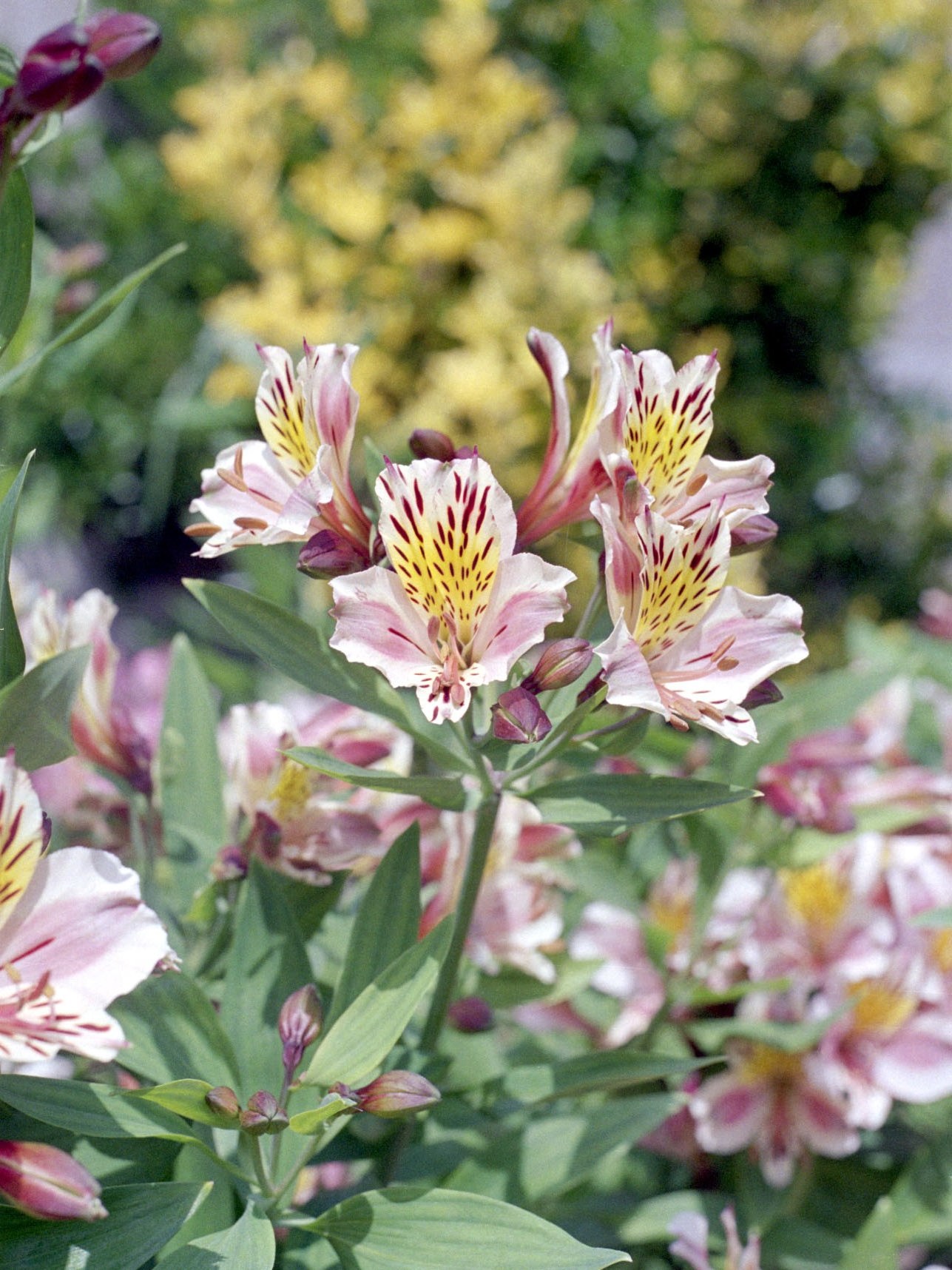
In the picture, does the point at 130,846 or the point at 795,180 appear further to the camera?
the point at 795,180

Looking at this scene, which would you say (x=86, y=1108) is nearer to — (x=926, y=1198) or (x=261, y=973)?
(x=261, y=973)

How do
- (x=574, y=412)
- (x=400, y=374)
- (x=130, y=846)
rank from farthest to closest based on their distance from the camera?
(x=400, y=374) < (x=574, y=412) < (x=130, y=846)

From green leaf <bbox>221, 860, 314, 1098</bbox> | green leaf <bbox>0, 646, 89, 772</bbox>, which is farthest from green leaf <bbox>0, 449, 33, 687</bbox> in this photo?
green leaf <bbox>221, 860, 314, 1098</bbox>

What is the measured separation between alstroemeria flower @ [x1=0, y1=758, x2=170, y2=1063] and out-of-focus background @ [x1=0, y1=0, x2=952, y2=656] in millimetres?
1372

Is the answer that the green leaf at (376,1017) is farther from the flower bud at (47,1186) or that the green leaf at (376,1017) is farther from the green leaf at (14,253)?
the green leaf at (14,253)

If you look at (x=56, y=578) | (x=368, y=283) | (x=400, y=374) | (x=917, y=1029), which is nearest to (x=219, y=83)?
(x=368, y=283)

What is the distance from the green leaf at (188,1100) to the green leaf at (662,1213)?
29 centimetres

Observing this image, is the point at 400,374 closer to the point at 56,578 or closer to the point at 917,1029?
the point at 56,578

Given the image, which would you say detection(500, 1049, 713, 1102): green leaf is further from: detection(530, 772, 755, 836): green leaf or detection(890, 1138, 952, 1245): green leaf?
detection(890, 1138, 952, 1245): green leaf

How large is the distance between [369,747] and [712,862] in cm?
21

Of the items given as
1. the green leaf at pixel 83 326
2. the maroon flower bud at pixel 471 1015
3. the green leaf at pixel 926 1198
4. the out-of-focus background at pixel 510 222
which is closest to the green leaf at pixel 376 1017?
the maroon flower bud at pixel 471 1015

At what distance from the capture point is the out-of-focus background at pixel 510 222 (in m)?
1.78

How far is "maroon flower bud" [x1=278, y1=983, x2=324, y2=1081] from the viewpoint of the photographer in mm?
387

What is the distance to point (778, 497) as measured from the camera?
2.19 m
